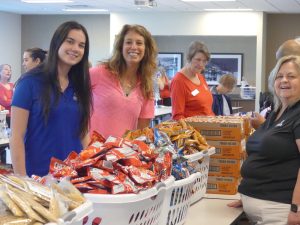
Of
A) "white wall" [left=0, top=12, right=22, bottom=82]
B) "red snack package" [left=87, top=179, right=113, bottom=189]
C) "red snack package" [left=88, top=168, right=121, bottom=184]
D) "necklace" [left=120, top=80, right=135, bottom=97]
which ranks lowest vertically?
"red snack package" [left=87, top=179, right=113, bottom=189]

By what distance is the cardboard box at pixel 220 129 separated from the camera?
8.60 feet

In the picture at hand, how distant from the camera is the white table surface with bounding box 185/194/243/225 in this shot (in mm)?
2174

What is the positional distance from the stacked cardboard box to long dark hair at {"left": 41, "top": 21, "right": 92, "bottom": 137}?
558 mm

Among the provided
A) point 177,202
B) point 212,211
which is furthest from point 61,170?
point 212,211

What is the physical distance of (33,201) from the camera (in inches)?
46.3

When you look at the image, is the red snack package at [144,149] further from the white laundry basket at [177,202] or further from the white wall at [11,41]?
the white wall at [11,41]

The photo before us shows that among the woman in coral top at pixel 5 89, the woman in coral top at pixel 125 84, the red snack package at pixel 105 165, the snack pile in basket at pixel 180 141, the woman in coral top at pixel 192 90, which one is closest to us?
the red snack package at pixel 105 165

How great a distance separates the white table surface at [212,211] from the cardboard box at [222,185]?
0.15 feet

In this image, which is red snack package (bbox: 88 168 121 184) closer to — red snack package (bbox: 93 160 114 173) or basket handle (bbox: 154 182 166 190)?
red snack package (bbox: 93 160 114 173)

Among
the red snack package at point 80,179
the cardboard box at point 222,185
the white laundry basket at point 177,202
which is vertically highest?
the red snack package at point 80,179

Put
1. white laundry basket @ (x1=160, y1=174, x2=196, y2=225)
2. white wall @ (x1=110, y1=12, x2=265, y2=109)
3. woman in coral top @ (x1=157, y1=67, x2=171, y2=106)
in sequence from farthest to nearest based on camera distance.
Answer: white wall @ (x1=110, y1=12, x2=265, y2=109)
woman in coral top @ (x1=157, y1=67, x2=171, y2=106)
white laundry basket @ (x1=160, y1=174, x2=196, y2=225)

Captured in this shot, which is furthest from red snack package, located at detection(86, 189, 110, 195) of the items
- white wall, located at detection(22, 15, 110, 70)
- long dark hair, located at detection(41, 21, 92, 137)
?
white wall, located at detection(22, 15, 110, 70)

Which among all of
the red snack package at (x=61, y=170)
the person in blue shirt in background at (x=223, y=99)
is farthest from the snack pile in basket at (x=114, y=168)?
the person in blue shirt in background at (x=223, y=99)

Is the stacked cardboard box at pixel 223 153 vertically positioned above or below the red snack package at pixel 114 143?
below
